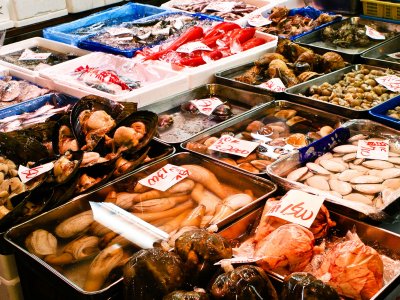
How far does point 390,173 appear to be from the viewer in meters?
2.20

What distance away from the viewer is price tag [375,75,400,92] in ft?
9.98

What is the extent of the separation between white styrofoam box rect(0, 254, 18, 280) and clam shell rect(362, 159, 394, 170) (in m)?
1.45

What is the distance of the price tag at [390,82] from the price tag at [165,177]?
4.69 feet

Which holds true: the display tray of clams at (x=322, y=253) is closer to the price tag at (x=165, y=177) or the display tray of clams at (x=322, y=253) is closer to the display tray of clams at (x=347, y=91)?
the price tag at (x=165, y=177)

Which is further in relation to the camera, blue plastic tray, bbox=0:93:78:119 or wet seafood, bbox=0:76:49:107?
wet seafood, bbox=0:76:49:107

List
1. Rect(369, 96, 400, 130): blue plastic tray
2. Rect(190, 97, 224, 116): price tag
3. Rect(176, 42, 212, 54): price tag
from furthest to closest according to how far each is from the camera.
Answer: Rect(176, 42, 212, 54): price tag < Rect(190, 97, 224, 116): price tag < Rect(369, 96, 400, 130): blue plastic tray

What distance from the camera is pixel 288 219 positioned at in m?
1.83

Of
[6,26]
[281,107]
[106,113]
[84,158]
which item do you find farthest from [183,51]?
[6,26]

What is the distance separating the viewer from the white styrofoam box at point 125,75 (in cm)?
297

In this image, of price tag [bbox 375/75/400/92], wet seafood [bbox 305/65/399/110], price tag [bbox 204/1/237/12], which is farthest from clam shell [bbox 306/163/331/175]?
price tag [bbox 204/1/237/12]

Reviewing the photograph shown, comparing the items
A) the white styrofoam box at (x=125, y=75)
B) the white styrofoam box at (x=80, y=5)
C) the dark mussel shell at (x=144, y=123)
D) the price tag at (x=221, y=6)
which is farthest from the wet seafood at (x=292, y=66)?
the white styrofoam box at (x=80, y=5)

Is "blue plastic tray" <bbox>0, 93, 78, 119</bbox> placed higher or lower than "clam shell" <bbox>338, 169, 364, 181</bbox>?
higher

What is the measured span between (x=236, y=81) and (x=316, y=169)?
105cm

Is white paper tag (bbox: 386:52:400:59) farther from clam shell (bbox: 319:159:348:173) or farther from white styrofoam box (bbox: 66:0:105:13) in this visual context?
white styrofoam box (bbox: 66:0:105:13)
